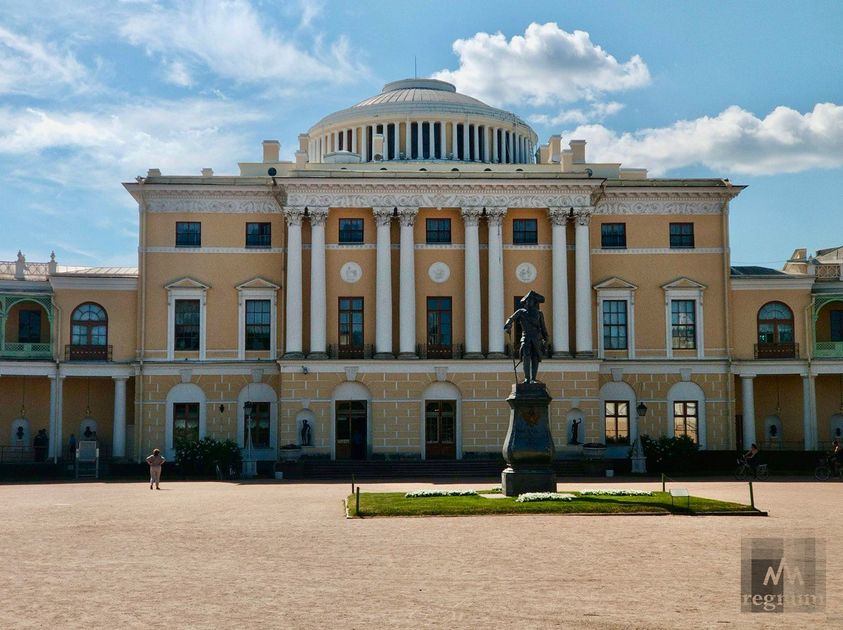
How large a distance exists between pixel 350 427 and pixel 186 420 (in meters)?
8.29

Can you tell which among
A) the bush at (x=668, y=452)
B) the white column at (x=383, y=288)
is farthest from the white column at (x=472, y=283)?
the bush at (x=668, y=452)

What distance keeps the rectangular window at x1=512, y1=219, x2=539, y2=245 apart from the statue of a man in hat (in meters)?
20.7

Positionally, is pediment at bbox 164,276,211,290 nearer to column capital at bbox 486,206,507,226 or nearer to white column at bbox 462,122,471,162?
column capital at bbox 486,206,507,226

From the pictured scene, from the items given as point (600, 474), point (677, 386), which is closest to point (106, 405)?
point (600, 474)

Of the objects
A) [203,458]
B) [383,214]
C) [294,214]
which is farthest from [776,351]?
[203,458]

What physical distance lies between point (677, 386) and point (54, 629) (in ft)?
144

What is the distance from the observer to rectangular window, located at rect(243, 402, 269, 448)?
5275cm

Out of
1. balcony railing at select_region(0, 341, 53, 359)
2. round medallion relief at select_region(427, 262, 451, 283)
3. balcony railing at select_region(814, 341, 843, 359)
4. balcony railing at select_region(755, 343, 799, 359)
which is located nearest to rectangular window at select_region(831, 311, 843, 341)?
balcony railing at select_region(814, 341, 843, 359)

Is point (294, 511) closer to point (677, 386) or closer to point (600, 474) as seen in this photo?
point (600, 474)

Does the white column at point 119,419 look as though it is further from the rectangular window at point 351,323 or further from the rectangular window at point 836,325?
the rectangular window at point 836,325

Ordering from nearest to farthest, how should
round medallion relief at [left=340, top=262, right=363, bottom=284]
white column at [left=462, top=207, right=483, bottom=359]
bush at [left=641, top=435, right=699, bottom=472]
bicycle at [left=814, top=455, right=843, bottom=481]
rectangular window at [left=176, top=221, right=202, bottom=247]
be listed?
bicycle at [left=814, top=455, right=843, bottom=481] → bush at [left=641, top=435, right=699, bottom=472] → white column at [left=462, top=207, right=483, bottom=359] → round medallion relief at [left=340, top=262, right=363, bottom=284] → rectangular window at [left=176, top=221, right=202, bottom=247]

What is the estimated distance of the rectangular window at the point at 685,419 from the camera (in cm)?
5347

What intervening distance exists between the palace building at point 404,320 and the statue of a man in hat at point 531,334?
18844 millimetres

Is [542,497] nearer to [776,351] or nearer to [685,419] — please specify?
[685,419]
